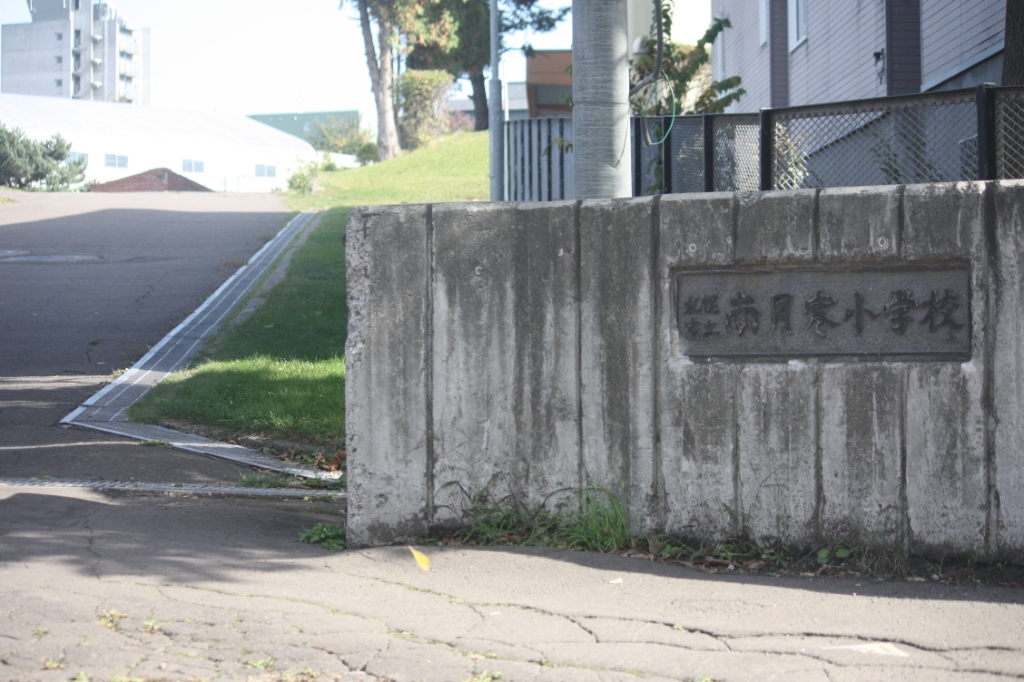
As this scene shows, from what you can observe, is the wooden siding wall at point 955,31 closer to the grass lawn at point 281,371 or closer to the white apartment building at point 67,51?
the grass lawn at point 281,371

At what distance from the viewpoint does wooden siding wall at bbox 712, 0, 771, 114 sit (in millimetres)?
19781

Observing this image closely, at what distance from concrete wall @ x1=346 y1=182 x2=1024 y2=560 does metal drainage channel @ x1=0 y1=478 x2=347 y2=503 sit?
1340 millimetres

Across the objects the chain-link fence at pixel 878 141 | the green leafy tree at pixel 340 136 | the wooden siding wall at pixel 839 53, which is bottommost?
the chain-link fence at pixel 878 141

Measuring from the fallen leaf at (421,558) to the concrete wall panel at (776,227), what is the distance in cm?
196

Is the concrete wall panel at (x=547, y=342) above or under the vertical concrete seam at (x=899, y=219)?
under

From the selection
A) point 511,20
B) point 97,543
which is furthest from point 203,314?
point 511,20

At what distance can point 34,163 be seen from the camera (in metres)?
44.7

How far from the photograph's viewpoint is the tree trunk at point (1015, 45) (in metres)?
7.31

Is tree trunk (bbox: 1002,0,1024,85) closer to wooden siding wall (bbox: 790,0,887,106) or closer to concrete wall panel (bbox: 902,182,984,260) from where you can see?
concrete wall panel (bbox: 902,182,984,260)

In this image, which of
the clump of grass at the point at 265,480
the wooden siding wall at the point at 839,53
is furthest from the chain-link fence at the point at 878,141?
the wooden siding wall at the point at 839,53

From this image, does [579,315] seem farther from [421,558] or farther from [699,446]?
[421,558]

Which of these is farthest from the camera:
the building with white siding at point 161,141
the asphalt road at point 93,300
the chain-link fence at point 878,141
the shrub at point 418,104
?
the building with white siding at point 161,141

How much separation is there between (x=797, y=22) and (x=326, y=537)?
15574mm

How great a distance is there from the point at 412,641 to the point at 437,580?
2.07ft
